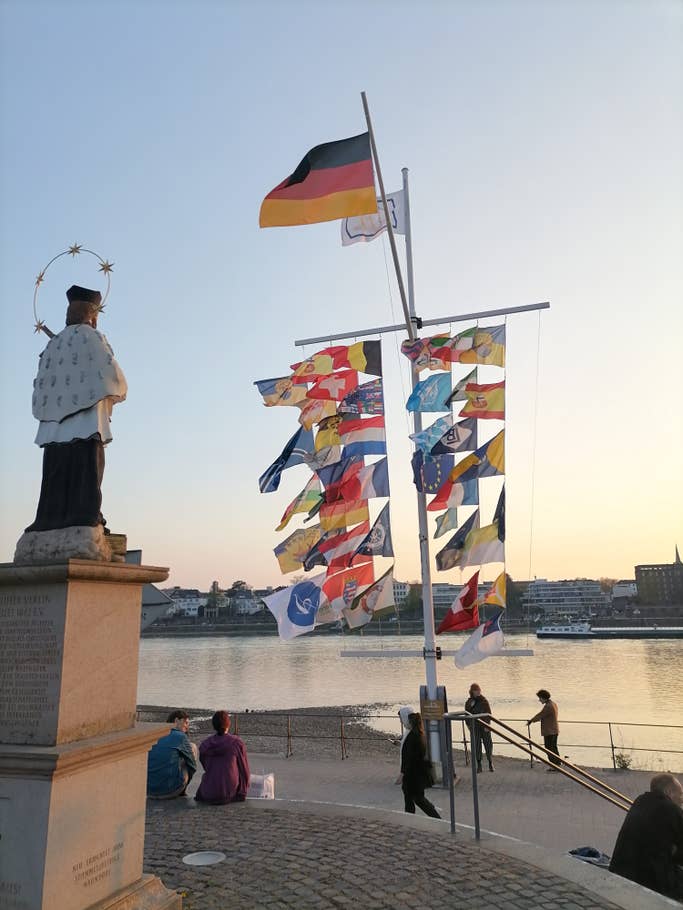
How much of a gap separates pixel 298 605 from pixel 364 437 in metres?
3.40

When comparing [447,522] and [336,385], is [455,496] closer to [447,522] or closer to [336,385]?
[447,522]

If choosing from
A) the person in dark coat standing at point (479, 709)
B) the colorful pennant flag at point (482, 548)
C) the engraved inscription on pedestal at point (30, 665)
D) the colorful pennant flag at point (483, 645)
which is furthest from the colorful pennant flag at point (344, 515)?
the engraved inscription on pedestal at point (30, 665)

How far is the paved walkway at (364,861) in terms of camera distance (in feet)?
16.3

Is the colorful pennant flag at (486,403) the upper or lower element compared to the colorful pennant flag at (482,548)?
upper

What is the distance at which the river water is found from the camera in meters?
22.0

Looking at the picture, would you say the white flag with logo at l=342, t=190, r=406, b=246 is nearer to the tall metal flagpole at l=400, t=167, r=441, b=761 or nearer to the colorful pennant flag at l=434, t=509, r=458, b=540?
the tall metal flagpole at l=400, t=167, r=441, b=761

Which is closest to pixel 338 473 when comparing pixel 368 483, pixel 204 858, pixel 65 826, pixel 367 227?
pixel 368 483

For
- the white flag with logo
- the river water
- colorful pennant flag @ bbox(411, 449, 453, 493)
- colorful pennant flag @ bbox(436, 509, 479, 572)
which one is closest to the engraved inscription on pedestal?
colorful pennant flag @ bbox(436, 509, 479, 572)

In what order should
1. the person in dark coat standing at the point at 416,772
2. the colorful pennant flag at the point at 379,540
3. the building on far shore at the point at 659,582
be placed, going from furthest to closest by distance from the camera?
the building on far shore at the point at 659,582, the colorful pennant flag at the point at 379,540, the person in dark coat standing at the point at 416,772

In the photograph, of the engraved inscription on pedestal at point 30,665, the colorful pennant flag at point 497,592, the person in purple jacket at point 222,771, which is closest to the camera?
the engraved inscription on pedestal at point 30,665

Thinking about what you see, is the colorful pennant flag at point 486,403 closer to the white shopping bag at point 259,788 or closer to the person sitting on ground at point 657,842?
the white shopping bag at point 259,788

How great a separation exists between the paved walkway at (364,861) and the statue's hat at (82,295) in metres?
4.74

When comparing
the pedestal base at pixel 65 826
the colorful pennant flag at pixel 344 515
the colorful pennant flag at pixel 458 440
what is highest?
the colorful pennant flag at pixel 458 440

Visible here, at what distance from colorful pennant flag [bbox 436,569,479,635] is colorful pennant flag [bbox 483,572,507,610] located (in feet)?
0.77
